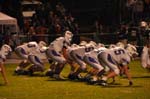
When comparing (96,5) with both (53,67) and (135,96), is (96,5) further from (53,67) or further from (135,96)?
(135,96)

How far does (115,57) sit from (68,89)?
1.88 m

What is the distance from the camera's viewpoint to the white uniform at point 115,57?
20.2 meters

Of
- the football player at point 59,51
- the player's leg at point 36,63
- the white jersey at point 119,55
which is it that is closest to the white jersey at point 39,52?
the player's leg at point 36,63

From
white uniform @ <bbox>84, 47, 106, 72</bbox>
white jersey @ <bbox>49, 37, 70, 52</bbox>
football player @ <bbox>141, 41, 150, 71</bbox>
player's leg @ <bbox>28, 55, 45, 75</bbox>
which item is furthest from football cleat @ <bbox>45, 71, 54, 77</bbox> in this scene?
football player @ <bbox>141, 41, 150, 71</bbox>

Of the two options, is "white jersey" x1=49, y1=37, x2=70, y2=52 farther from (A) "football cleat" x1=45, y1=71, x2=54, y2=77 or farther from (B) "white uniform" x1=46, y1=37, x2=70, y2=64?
(A) "football cleat" x1=45, y1=71, x2=54, y2=77

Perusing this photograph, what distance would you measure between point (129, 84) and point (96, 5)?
19993 millimetres

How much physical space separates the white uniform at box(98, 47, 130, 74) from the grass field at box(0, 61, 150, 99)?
2.41ft

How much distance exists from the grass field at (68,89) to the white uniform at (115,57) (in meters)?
0.74

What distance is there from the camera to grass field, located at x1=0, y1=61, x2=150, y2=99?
60.0ft

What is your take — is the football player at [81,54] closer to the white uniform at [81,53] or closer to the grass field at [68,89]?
the white uniform at [81,53]

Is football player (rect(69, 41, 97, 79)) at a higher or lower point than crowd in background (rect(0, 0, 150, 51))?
higher

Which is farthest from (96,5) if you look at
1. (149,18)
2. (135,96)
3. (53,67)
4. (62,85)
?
(135,96)

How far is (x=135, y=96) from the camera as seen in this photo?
18.1 metres

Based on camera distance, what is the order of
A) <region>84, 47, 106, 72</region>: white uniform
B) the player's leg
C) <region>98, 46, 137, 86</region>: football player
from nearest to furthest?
<region>98, 46, 137, 86</region>: football player → <region>84, 47, 106, 72</region>: white uniform → the player's leg
